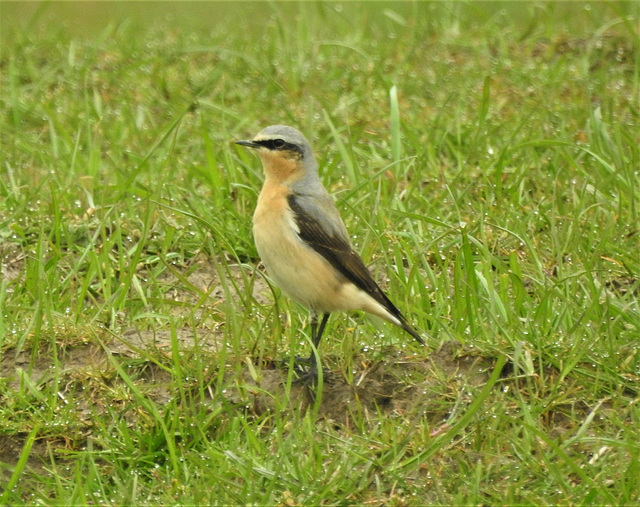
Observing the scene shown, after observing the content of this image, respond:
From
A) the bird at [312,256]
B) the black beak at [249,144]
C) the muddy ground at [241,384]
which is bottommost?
the muddy ground at [241,384]

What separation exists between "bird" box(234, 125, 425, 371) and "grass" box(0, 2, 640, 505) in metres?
0.16

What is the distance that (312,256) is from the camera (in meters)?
5.47

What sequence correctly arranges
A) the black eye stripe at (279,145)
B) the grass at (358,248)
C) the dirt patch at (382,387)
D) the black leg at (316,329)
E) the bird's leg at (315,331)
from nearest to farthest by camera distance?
the grass at (358,248)
the dirt patch at (382,387)
the bird's leg at (315,331)
the black leg at (316,329)
the black eye stripe at (279,145)

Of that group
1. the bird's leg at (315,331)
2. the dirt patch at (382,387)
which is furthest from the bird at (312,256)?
the dirt patch at (382,387)

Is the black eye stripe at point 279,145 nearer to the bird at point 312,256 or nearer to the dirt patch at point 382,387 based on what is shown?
the bird at point 312,256

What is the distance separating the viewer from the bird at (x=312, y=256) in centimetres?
537

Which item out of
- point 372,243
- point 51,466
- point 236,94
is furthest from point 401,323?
point 236,94

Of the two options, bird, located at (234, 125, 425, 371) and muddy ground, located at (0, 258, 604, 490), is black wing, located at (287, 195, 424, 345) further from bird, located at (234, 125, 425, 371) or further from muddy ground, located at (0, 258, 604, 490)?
muddy ground, located at (0, 258, 604, 490)

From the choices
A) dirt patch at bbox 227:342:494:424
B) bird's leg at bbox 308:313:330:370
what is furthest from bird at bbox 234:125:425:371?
dirt patch at bbox 227:342:494:424

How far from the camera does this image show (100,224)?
6512mm

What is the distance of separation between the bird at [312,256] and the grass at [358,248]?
0.16 m

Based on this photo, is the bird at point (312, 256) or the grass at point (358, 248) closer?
the grass at point (358, 248)

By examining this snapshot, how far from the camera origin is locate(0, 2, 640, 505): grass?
456 cm

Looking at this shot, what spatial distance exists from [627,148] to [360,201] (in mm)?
1899
